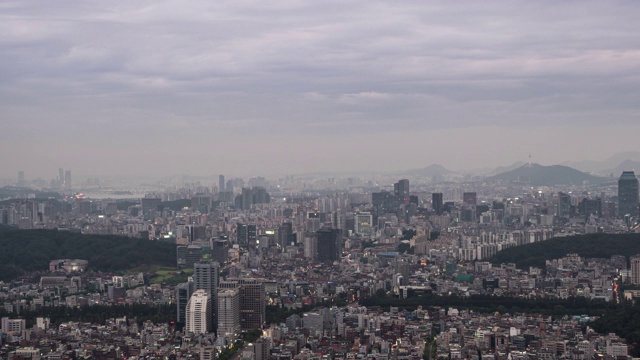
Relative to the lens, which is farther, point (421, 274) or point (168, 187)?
point (168, 187)

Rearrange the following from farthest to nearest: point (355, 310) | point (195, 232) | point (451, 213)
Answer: point (451, 213) < point (195, 232) < point (355, 310)

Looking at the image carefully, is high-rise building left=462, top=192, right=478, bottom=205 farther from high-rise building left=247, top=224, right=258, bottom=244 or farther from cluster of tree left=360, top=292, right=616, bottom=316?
cluster of tree left=360, top=292, right=616, bottom=316

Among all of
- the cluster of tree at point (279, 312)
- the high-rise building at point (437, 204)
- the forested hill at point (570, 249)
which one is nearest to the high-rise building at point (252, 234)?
the forested hill at point (570, 249)

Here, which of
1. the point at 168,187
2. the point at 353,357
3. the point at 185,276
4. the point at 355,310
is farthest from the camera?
the point at 168,187

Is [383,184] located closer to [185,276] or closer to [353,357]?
[185,276]

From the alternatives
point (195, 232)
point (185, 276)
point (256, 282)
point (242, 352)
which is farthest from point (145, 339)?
point (195, 232)

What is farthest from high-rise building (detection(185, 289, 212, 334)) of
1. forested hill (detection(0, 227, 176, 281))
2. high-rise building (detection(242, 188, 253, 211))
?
high-rise building (detection(242, 188, 253, 211))
